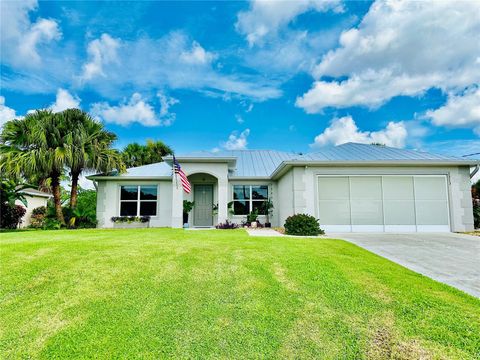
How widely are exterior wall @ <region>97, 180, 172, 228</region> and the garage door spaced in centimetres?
942

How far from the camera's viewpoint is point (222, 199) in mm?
16250

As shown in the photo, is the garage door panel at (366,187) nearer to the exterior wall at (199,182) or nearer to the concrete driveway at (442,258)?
the concrete driveway at (442,258)

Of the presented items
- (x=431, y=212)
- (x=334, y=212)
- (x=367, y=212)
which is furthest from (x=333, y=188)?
(x=431, y=212)

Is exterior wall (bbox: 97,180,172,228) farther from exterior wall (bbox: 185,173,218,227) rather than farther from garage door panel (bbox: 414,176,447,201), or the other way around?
garage door panel (bbox: 414,176,447,201)

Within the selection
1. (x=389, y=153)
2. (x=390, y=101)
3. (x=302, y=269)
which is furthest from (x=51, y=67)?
(x=390, y=101)

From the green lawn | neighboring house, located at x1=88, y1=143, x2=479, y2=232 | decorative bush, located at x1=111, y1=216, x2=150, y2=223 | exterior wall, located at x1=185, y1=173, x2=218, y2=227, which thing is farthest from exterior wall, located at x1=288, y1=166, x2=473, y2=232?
decorative bush, located at x1=111, y1=216, x2=150, y2=223

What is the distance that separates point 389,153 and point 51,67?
19.7 metres

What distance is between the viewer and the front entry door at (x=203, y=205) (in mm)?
18516

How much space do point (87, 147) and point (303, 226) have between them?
13264 mm

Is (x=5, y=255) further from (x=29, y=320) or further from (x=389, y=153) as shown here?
(x=389, y=153)

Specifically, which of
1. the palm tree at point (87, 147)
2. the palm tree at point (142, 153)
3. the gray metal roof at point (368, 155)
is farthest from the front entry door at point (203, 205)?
A: the palm tree at point (142, 153)

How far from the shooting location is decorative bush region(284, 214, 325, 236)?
12.0 metres

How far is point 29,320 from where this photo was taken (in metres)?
4.11

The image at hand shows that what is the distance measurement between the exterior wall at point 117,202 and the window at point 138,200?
259mm
